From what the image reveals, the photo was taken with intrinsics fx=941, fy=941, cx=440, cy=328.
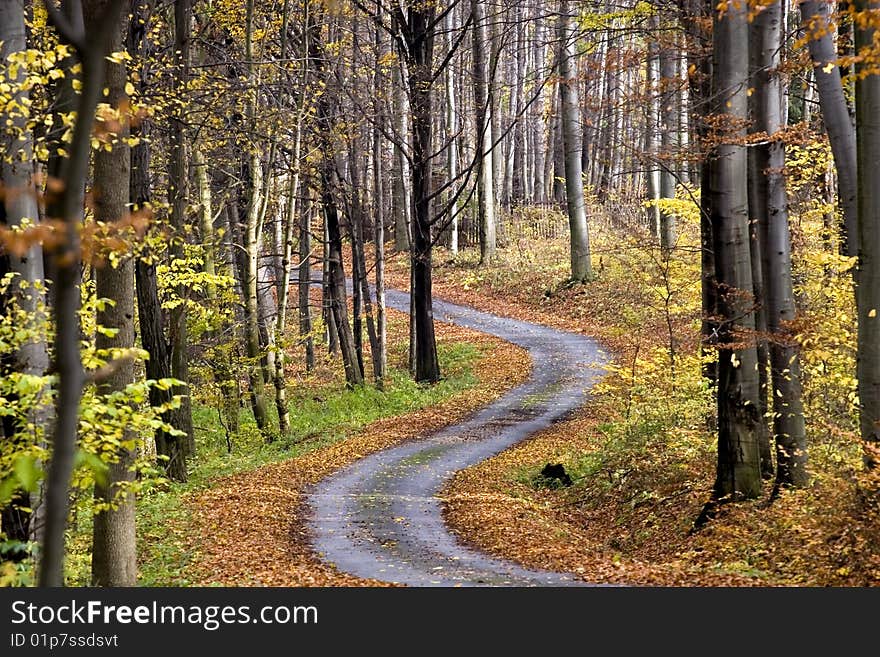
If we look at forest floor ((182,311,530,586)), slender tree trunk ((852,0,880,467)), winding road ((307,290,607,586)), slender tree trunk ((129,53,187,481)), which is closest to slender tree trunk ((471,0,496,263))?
winding road ((307,290,607,586))

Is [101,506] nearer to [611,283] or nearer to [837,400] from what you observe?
[837,400]

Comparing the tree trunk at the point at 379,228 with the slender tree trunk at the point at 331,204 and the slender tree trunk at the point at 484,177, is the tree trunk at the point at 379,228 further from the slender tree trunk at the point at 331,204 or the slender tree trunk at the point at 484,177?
the slender tree trunk at the point at 484,177

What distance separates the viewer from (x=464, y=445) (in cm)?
1738

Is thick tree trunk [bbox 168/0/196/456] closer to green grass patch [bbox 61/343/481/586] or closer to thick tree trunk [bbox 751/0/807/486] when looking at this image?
green grass patch [bbox 61/343/481/586]

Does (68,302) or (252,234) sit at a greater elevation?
(252,234)

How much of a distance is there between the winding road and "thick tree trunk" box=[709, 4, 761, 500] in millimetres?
2788

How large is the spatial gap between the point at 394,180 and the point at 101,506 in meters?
30.2

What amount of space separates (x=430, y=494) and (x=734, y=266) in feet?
19.1

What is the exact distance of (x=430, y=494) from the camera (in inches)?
552

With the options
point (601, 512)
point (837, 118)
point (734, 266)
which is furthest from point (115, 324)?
point (601, 512)

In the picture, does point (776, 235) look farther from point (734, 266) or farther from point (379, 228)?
point (379, 228)

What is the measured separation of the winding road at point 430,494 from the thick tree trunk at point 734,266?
2788mm

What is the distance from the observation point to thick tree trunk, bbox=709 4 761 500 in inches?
407

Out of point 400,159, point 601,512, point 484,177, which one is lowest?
point 601,512
